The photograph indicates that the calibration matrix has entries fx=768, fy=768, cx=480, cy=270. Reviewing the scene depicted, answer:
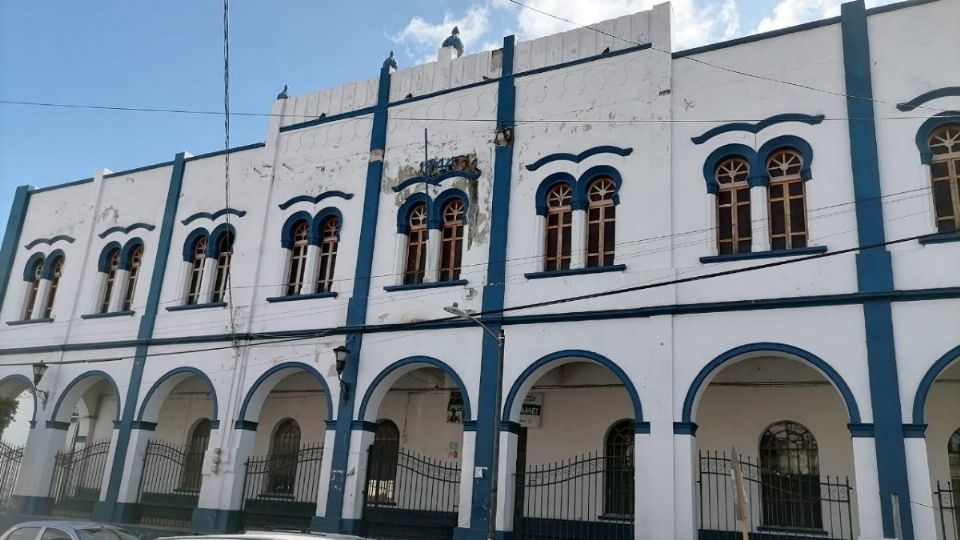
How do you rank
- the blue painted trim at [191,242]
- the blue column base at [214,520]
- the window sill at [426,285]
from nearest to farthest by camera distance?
1. the window sill at [426,285]
2. the blue column base at [214,520]
3. the blue painted trim at [191,242]

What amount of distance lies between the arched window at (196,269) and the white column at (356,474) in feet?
20.0

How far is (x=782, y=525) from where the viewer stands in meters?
12.9

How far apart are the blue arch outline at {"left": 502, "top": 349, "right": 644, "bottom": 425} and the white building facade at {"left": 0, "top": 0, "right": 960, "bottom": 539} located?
1.9 inches

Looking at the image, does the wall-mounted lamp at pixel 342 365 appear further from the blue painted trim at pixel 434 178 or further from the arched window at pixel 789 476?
the arched window at pixel 789 476

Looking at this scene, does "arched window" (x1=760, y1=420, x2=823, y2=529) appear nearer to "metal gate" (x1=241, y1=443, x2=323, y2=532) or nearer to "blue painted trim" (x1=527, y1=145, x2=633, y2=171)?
"blue painted trim" (x1=527, y1=145, x2=633, y2=171)

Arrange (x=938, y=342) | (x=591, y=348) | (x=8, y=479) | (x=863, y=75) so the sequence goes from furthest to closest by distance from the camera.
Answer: (x=8, y=479)
(x=591, y=348)
(x=863, y=75)
(x=938, y=342)

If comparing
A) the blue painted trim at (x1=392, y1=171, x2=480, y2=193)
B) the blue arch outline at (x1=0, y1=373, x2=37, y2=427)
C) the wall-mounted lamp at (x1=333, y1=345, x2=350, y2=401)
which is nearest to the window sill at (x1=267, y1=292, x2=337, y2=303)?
the wall-mounted lamp at (x1=333, y1=345, x2=350, y2=401)

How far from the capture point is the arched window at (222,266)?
1783cm

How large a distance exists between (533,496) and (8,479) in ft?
44.8

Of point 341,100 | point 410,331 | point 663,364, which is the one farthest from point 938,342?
point 341,100

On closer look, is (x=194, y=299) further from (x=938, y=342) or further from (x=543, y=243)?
(x=938, y=342)

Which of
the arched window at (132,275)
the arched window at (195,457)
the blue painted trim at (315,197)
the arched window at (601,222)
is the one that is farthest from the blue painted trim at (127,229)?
the arched window at (601,222)

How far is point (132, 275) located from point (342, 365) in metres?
7.97

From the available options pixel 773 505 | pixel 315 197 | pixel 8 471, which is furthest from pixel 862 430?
pixel 8 471
